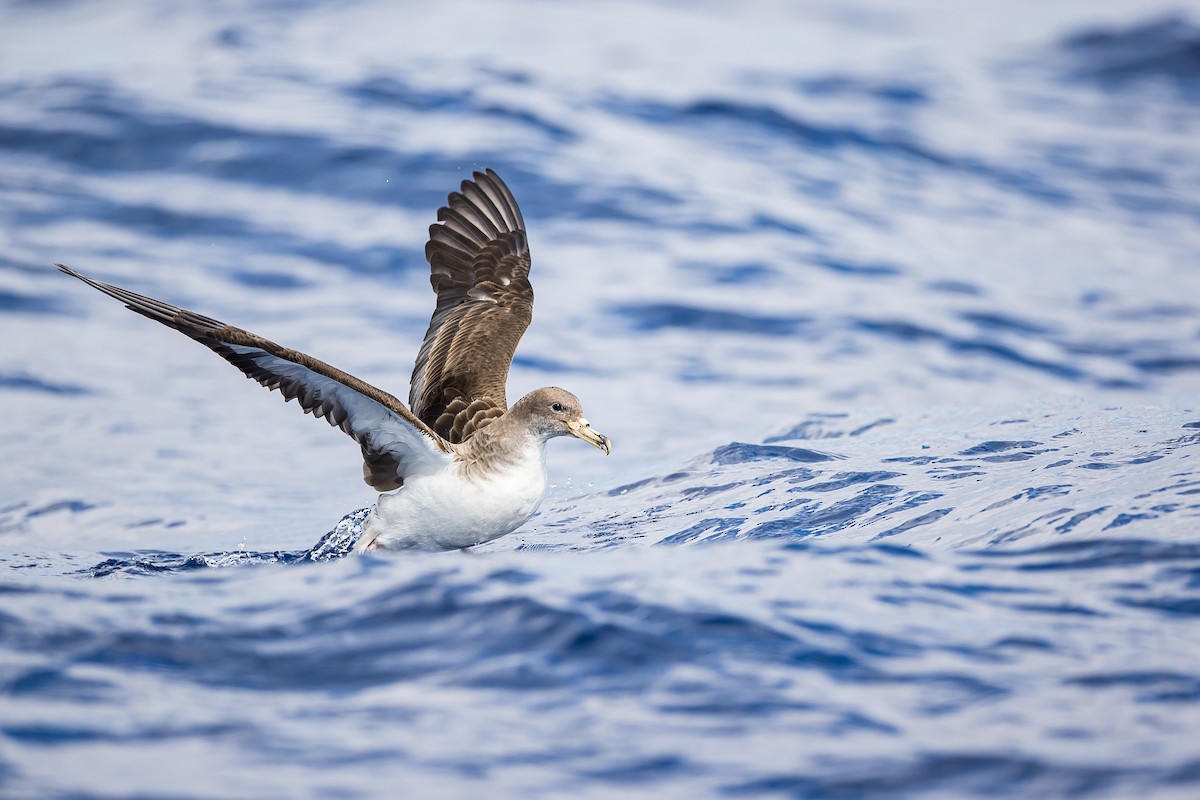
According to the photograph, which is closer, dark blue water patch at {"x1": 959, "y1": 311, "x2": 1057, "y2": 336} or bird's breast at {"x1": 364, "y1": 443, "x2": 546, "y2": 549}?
bird's breast at {"x1": 364, "y1": 443, "x2": 546, "y2": 549}

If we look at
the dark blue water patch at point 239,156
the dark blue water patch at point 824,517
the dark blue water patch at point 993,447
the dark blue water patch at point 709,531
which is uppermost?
the dark blue water patch at point 239,156

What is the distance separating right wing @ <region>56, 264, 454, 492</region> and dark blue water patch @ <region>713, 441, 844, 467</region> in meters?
2.79

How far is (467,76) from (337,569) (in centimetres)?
1332

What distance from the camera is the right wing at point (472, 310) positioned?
8.31m

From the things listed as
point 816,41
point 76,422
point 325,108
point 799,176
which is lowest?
point 76,422

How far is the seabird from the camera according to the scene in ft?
21.5

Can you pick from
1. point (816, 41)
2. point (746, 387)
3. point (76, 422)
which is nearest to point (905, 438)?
point (746, 387)

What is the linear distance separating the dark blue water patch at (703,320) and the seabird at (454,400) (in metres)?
4.22

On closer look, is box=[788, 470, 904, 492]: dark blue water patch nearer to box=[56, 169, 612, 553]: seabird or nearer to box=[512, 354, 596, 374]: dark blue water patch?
box=[56, 169, 612, 553]: seabird

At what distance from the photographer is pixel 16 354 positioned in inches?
473

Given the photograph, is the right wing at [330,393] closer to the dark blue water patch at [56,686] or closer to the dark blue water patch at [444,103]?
the dark blue water patch at [56,686]

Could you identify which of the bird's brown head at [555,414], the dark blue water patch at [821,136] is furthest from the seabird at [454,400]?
the dark blue water patch at [821,136]

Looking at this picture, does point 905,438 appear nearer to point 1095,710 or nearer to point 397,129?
point 1095,710

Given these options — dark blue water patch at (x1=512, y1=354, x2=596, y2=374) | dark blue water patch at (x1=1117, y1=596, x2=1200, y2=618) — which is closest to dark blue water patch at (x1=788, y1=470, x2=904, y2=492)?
dark blue water patch at (x1=1117, y1=596, x2=1200, y2=618)
